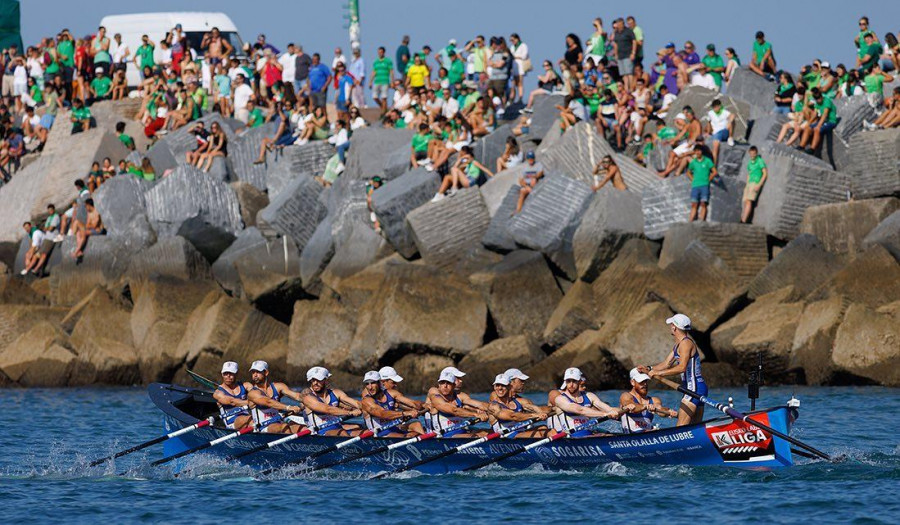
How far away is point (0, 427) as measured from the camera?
28.8 metres

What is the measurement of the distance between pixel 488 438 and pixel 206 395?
6.40 metres

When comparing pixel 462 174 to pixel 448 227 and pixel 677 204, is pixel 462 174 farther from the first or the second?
pixel 677 204

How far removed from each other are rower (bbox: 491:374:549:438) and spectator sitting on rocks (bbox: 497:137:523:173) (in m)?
12.4

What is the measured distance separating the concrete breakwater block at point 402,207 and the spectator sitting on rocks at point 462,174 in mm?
262

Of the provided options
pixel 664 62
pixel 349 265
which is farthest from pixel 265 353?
pixel 664 62

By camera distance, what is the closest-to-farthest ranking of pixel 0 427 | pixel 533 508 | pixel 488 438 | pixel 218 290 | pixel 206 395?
1. pixel 533 508
2. pixel 488 438
3. pixel 206 395
4. pixel 0 427
5. pixel 218 290

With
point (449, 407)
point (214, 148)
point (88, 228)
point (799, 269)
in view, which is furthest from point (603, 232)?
point (88, 228)

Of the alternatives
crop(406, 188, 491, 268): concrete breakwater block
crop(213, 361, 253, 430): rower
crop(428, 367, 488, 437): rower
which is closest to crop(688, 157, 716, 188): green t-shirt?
crop(406, 188, 491, 268): concrete breakwater block

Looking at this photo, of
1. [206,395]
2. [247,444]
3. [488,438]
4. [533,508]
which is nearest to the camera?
[533,508]

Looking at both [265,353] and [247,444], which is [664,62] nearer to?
[265,353]

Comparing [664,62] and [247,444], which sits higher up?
[664,62]

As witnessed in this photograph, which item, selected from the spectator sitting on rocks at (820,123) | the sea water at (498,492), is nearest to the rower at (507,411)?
the sea water at (498,492)

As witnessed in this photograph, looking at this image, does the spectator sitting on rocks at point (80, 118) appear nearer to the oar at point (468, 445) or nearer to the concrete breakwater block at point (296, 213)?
the concrete breakwater block at point (296, 213)

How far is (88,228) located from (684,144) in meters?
14.7
